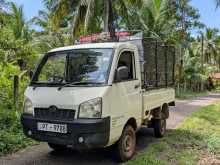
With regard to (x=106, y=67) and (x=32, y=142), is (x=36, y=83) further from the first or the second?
(x=32, y=142)

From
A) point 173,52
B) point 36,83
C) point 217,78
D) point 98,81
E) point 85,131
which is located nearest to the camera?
point 85,131

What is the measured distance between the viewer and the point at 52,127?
600 cm

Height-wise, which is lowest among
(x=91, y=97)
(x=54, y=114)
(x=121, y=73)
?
(x=54, y=114)

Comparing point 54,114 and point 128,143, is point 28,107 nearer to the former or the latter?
point 54,114

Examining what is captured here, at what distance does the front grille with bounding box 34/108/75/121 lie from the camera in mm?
5887

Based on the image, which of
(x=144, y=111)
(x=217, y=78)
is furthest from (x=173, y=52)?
(x=217, y=78)

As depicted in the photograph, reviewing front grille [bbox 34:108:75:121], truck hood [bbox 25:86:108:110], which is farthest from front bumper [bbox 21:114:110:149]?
truck hood [bbox 25:86:108:110]

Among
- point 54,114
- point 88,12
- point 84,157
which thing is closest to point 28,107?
point 54,114

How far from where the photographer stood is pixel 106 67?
6301 mm

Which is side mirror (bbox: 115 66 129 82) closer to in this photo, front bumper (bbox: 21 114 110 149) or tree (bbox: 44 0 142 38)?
front bumper (bbox: 21 114 110 149)

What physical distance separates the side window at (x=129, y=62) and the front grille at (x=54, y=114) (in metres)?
1.53

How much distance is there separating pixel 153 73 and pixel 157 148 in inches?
72.3

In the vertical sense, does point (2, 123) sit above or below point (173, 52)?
below

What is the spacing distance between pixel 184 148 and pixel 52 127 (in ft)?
11.9
